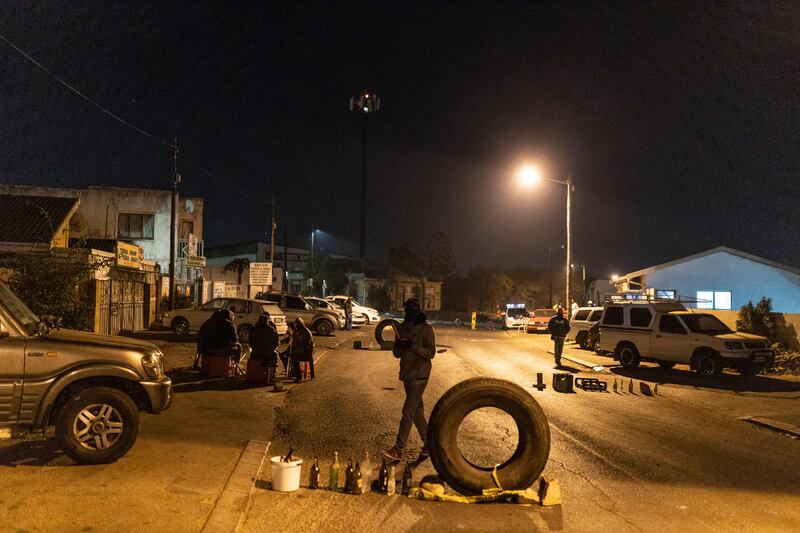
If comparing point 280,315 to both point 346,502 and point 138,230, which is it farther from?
point 138,230

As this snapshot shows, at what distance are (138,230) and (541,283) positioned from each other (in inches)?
2169

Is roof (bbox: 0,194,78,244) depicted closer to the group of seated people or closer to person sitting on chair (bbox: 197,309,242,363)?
person sitting on chair (bbox: 197,309,242,363)

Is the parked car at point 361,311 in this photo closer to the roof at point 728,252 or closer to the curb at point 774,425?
the roof at point 728,252

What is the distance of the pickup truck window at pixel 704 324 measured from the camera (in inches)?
681

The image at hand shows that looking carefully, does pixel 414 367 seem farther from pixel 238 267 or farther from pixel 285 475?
pixel 238 267

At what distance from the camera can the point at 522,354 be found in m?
23.6

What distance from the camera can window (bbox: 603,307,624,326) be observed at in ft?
64.6

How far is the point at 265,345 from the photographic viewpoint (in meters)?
13.6

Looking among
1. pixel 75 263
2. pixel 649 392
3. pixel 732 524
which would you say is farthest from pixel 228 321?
pixel 732 524

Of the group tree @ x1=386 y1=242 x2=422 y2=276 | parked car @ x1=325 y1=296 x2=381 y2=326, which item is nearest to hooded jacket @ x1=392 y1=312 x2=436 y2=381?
parked car @ x1=325 y1=296 x2=381 y2=326

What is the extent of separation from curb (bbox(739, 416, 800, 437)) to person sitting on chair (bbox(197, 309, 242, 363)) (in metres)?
10.5

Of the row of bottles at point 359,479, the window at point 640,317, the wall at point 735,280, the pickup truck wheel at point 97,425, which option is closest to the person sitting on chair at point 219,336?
the pickup truck wheel at point 97,425

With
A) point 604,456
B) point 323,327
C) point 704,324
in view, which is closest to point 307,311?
point 323,327

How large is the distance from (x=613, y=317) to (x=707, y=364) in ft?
11.8
